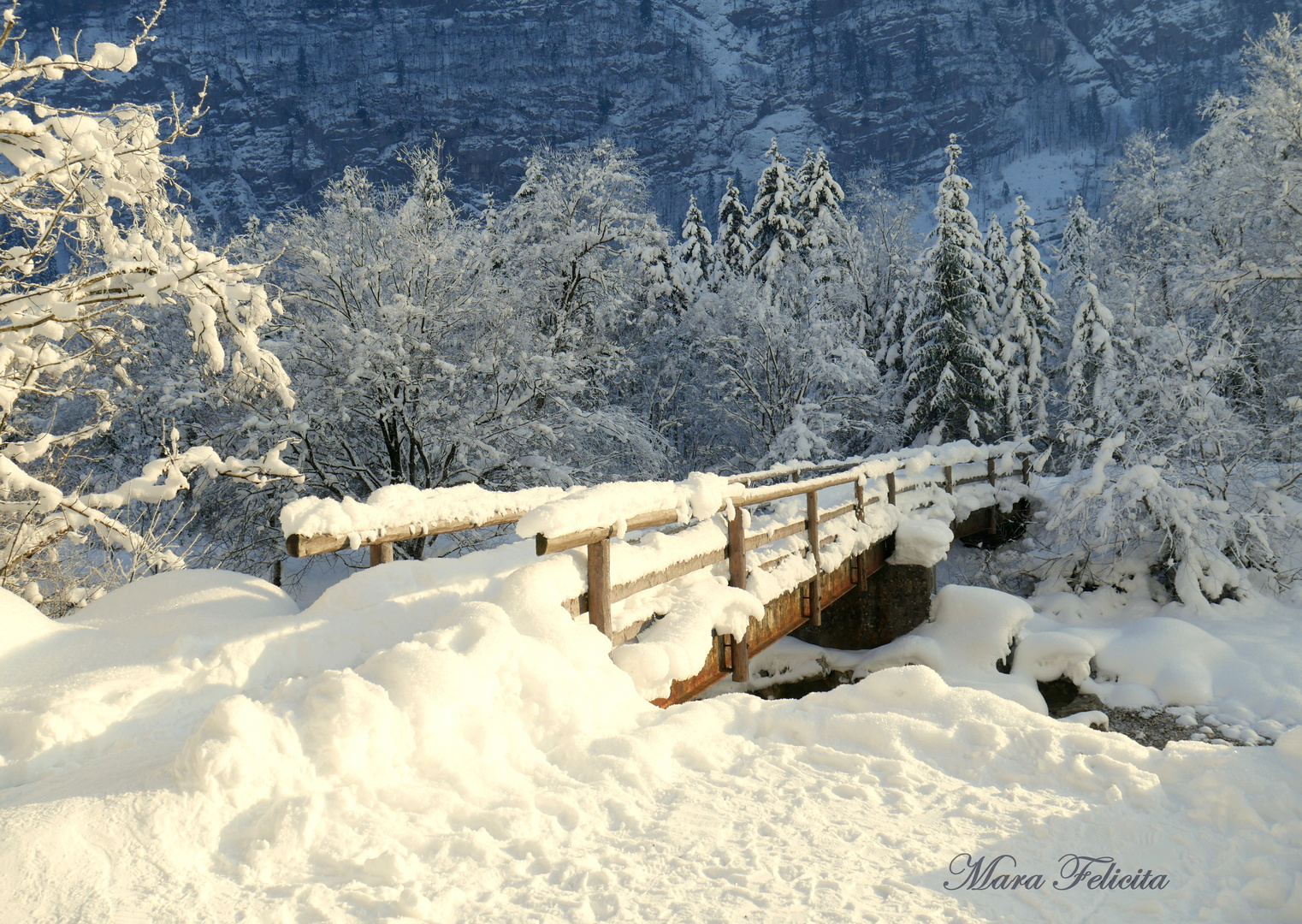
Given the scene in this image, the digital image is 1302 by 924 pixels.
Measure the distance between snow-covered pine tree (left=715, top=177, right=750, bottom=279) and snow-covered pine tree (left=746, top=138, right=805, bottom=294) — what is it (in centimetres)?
135

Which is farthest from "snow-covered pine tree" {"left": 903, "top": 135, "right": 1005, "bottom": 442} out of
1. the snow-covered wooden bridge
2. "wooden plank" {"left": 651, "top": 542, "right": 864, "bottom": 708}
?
"wooden plank" {"left": 651, "top": 542, "right": 864, "bottom": 708}

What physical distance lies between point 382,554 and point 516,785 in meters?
1.95

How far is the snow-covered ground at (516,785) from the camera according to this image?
247 centimetres

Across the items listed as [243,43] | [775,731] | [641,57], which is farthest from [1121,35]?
[775,731]

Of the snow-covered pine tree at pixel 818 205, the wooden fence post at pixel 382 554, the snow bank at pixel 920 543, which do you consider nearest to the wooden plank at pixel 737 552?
the wooden fence post at pixel 382 554

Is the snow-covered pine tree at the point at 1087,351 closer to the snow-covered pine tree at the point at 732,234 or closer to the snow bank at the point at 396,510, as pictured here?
the snow-covered pine tree at the point at 732,234

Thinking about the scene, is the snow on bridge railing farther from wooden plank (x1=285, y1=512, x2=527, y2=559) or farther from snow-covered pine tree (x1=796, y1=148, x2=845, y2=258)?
snow-covered pine tree (x1=796, y1=148, x2=845, y2=258)

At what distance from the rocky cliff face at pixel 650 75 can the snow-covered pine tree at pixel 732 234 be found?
104857 mm

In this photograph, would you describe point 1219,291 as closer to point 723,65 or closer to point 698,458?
Result: point 698,458

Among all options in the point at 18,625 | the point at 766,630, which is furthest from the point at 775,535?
the point at 18,625

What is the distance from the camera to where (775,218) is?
29344mm

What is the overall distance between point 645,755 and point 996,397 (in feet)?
79.8

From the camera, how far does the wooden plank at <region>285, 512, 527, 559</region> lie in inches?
143

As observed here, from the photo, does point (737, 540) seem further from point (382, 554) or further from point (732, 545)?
point (382, 554)
